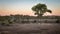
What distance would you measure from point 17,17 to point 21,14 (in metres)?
0.11

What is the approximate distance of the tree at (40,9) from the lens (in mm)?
3021

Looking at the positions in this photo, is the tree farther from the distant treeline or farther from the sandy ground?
the sandy ground

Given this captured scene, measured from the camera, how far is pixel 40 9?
3078 millimetres

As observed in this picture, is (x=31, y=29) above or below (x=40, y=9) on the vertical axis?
below

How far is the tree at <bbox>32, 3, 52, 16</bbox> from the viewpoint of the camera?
3021 millimetres

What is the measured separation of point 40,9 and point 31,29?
45 cm

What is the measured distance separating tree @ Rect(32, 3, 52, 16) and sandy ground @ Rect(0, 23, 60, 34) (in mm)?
241

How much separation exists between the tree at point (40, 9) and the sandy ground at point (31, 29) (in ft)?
0.79

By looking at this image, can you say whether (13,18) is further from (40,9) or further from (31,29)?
(40,9)

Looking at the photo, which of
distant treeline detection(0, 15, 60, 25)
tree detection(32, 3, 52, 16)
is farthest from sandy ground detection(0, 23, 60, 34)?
tree detection(32, 3, 52, 16)

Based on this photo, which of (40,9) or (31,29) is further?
(40,9)

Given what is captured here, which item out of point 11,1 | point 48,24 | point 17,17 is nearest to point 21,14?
point 17,17

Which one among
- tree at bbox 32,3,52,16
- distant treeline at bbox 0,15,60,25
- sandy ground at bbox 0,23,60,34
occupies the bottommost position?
sandy ground at bbox 0,23,60,34

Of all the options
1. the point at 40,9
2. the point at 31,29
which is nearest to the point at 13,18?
the point at 31,29
